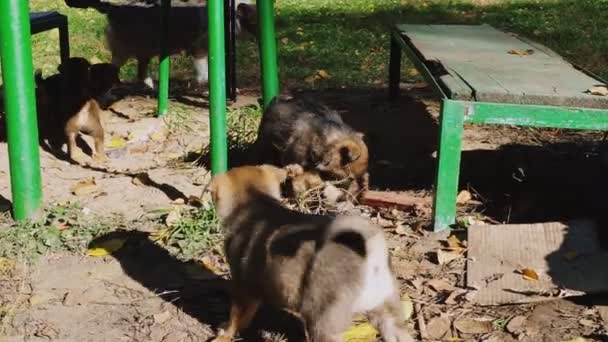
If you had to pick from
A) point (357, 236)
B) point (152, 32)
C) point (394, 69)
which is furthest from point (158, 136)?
point (357, 236)

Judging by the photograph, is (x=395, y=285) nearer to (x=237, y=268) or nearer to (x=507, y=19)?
(x=237, y=268)

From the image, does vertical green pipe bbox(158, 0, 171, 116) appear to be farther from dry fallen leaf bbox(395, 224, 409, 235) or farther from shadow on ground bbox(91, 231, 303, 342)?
dry fallen leaf bbox(395, 224, 409, 235)

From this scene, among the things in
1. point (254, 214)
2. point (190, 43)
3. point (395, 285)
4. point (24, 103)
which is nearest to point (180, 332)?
point (254, 214)

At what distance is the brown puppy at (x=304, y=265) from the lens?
11.2 ft

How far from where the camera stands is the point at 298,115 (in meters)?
6.34

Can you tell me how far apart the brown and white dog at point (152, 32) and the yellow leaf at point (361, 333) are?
629cm

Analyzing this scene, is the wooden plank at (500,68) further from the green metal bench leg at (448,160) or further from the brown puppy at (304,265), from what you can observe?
the brown puppy at (304,265)

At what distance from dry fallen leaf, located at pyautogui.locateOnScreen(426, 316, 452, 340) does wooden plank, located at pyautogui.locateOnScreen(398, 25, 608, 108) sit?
4.70 feet

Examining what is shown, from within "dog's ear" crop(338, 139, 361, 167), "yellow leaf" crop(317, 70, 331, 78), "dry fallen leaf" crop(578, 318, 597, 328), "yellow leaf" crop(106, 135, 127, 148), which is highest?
"dog's ear" crop(338, 139, 361, 167)

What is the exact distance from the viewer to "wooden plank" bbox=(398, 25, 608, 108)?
4941mm

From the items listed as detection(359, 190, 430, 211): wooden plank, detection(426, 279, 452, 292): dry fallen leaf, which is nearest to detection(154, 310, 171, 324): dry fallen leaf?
detection(426, 279, 452, 292): dry fallen leaf

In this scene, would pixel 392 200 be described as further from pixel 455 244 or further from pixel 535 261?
pixel 535 261

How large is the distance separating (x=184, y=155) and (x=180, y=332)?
2966mm

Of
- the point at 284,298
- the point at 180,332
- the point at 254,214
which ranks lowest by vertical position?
the point at 180,332
